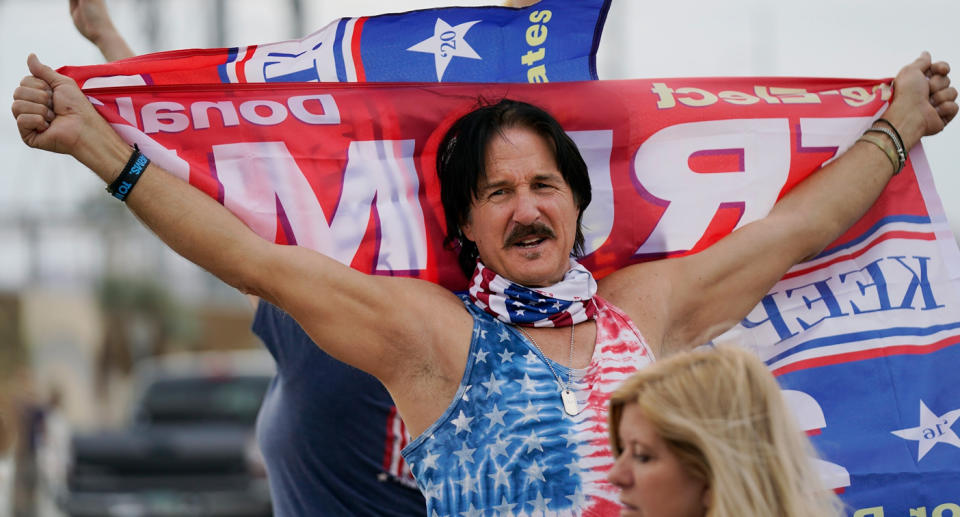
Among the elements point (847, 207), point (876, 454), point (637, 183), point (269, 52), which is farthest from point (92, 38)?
point (876, 454)

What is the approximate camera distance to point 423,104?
3.95 meters

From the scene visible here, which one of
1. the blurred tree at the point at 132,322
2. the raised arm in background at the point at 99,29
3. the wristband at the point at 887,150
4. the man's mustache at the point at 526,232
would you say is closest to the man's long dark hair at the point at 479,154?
the man's mustache at the point at 526,232

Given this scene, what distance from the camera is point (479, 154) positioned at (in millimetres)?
3549

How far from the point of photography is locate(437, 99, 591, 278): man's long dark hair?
3570mm

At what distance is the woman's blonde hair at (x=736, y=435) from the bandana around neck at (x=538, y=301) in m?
0.99

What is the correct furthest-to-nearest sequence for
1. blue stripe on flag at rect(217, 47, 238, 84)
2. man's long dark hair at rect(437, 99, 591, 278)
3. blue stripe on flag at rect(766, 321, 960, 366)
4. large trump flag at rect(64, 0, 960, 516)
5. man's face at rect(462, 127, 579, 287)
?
blue stripe on flag at rect(766, 321, 960, 366), blue stripe on flag at rect(217, 47, 238, 84), large trump flag at rect(64, 0, 960, 516), man's long dark hair at rect(437, 99, 591, 278), man's face at rect(462, 127, 579, 287)

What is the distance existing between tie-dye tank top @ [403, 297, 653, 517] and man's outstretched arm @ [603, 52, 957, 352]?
0.40m

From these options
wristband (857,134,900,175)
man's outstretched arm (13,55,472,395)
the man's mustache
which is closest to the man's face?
the man's mustache

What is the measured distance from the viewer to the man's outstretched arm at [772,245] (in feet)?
12.0

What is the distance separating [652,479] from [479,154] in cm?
138

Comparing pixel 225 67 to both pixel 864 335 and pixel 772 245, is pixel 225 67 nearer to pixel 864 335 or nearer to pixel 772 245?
pixel 772 245

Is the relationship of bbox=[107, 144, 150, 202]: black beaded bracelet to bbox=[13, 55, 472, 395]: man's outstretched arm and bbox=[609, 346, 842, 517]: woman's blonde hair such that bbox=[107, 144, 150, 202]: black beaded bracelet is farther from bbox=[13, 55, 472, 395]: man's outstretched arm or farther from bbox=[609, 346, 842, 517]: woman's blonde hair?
bbox=[609, 346, 842, 517]: woman's blonde hair

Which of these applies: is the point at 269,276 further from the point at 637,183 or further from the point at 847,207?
the point at 847,207

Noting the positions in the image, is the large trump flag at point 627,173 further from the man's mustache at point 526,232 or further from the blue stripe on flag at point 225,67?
the man's mustache at point 526,232
